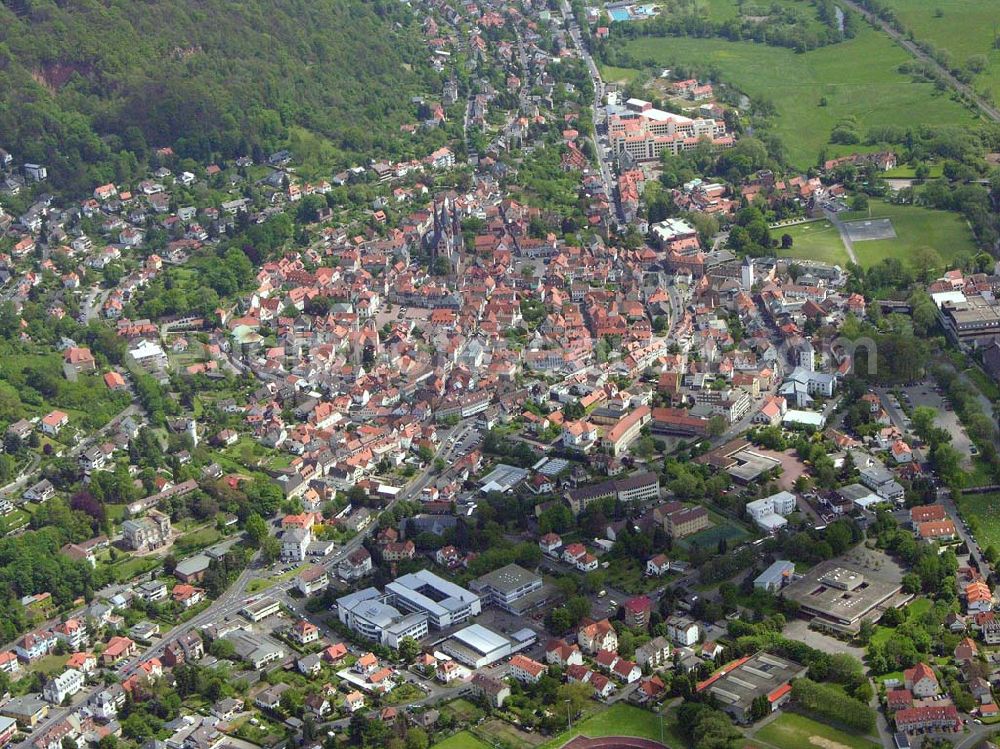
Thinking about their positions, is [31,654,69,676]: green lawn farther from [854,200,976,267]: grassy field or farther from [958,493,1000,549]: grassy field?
[854,200,976,267]: grassy field

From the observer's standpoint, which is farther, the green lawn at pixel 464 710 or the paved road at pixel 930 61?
the paved road at pixel 930 61

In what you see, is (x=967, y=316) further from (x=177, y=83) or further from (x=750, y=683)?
(x=177, y=83)

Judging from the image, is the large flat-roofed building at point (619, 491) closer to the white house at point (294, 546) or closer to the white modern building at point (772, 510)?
the white modern building at point (772, 510)

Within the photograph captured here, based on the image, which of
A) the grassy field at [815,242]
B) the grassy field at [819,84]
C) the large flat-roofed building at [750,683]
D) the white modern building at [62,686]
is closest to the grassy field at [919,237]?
the grassy field at [815,242]

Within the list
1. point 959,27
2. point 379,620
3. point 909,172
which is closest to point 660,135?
point 909,172

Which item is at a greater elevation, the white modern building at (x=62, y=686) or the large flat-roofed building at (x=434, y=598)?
the white modern building at (x=62, y=686)

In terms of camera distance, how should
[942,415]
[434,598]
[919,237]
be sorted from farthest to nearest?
[919,237] → [942,415] → [434,598]

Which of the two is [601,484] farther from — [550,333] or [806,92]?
[806,92]
